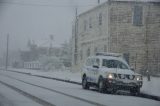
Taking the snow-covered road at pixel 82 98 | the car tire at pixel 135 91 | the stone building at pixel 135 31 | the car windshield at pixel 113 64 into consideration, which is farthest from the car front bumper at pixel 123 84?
the stone building at pixel 135 31

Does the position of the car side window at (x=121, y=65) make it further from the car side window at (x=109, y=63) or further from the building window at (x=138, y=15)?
the building window at (x=138, y=15)

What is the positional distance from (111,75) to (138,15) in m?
22.9

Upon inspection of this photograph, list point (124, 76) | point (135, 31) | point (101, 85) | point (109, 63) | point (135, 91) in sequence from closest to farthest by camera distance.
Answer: point (135, 91) → point (124, 76) → point (101, 85) → point (109, 63) → point (135, 31)

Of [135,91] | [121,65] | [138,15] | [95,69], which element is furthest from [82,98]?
[138,15]

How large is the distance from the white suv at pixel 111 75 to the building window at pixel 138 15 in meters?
19.5

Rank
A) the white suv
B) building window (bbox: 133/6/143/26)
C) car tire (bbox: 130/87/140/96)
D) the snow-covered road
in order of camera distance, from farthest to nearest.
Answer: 1. building window (bbox: 133/6/143/26)
2. the white suv
3. car tire (bbox: 130/87/140/96)
4. the snow-covered road

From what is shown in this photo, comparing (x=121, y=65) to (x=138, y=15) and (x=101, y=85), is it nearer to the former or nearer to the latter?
(x=101, y=85)

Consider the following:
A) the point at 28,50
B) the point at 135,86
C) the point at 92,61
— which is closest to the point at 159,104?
the point at 135,86

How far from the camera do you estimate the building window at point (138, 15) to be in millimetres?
47625

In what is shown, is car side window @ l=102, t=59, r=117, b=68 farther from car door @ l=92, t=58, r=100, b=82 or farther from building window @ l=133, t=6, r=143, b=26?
building window @ l=133, t=6, r=143, b=26

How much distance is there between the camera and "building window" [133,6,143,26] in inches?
1875

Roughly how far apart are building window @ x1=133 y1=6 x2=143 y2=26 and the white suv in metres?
19.5

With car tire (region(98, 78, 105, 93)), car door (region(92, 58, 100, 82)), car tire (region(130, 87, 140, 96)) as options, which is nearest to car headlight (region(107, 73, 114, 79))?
car tire (region(98, 78, 105, 93))

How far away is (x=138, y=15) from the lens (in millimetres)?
47812
